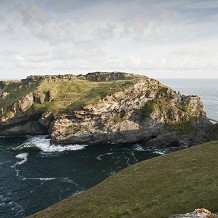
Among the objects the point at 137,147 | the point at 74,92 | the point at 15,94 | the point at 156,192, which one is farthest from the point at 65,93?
the point at 156,192

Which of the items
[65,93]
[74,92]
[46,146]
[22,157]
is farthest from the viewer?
[74,92]

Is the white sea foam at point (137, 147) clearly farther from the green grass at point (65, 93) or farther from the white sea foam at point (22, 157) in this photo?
the white sea foam at point (22, 157)

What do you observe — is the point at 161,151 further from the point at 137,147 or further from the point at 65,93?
the point at 65,93

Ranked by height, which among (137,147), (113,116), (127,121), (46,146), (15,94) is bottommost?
(46,146)

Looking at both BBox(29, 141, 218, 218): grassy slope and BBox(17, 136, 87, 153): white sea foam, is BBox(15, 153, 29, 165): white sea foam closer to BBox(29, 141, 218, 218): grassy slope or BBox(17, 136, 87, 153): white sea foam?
BBox(17, 136, 87, 153): white sea foam

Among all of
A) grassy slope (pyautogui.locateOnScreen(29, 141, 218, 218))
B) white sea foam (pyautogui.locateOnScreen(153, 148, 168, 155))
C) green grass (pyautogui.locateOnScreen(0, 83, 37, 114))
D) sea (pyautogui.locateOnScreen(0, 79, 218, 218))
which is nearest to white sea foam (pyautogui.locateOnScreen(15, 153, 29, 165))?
sea (pyautogui.locateOnScreen(0, 79, 218, 218))

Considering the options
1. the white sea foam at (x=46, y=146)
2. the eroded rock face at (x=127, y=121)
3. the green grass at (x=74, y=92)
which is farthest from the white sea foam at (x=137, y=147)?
the green grass at (x=74, y=92)
